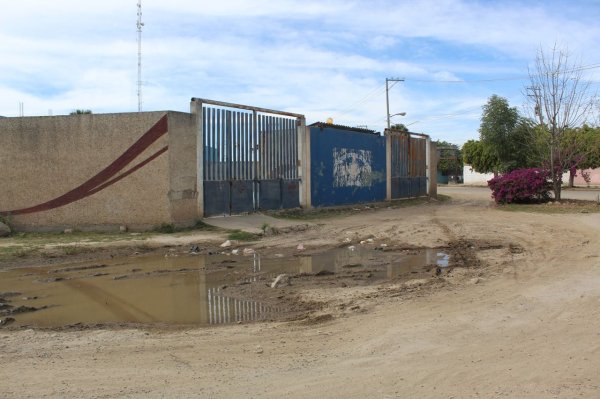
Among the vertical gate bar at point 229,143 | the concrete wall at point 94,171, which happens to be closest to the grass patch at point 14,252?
the concrete wall at point 94,171

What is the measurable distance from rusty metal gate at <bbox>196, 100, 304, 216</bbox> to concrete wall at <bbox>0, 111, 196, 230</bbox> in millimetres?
1337

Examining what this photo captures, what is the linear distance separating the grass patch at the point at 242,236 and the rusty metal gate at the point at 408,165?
14.2m

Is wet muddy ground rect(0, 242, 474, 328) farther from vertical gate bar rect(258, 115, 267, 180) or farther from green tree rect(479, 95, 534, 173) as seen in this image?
green tree rect(479, 95, 534, 173)

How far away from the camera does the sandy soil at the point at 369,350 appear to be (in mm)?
4324

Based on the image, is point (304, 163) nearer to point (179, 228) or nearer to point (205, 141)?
point (205, 141)

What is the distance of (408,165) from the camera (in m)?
29.4

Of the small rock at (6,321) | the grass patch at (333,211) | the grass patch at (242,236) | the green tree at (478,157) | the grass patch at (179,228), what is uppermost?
the green tree at (478,157)

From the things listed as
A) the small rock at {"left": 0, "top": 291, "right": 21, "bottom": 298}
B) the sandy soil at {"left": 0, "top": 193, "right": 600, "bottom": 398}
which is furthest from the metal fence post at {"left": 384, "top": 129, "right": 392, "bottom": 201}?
the small rock at {"left": 0, "top": 291, "right": 21, "bottom": 298}

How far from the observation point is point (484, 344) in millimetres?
5289

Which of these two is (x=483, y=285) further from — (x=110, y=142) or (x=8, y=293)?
(x=110, y=142)

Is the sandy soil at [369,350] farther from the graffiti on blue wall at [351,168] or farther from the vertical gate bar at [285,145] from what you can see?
the graffiti on blue wall at [351,168]

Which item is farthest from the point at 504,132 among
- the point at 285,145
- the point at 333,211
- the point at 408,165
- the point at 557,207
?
the point at 285,145

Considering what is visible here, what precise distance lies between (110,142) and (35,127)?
235cm

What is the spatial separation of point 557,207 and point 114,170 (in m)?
16.6
